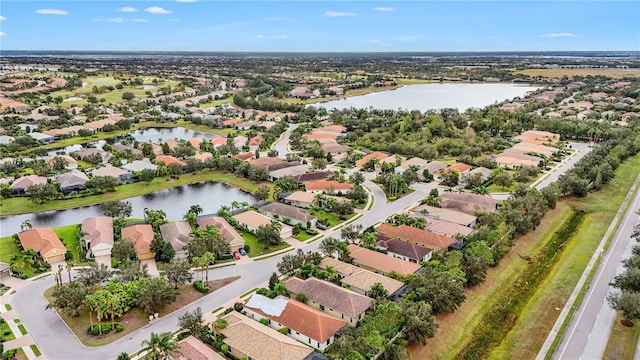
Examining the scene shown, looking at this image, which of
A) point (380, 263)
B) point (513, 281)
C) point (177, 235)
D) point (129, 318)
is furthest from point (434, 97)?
point (129, 318)

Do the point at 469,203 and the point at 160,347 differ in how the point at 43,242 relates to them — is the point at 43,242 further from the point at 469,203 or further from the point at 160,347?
the point at 469,203

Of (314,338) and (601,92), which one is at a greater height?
(601,92)

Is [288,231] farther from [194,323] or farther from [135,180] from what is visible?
[135,180]

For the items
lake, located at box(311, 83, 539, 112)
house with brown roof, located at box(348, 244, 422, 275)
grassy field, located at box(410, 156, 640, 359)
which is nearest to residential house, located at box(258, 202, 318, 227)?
house with brown roof, located at box(348, 244, 422, 275)

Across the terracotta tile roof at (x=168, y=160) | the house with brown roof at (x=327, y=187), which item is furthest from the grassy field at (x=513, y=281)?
the terracotta tile roof at (x=168, y=160)

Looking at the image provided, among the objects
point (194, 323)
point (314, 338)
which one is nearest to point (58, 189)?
point (194, 323)
